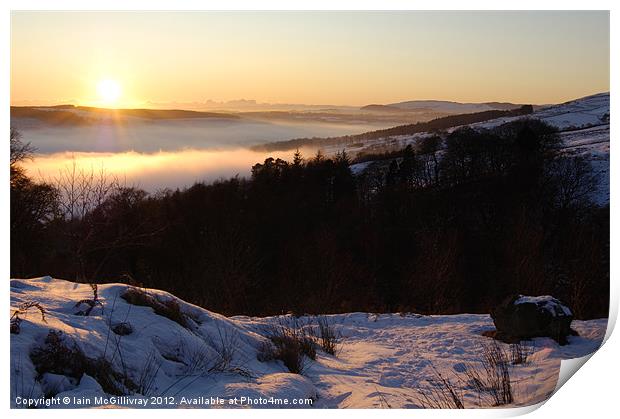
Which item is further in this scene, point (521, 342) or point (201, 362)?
point (521, 342)

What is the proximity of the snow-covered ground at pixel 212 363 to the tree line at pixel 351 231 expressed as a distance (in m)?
1.34

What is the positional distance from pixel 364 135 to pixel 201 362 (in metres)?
4.76

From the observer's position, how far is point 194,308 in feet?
24.8

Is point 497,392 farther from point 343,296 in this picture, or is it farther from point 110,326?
point 343,296

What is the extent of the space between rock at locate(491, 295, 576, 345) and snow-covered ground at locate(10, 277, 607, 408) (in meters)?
0.19

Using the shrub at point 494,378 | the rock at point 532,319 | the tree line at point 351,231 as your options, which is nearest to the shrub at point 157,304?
the tree line at point 351,231

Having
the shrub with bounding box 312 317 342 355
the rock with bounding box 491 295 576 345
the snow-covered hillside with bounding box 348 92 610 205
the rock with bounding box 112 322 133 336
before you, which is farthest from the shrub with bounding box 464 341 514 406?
the rock with bounding box 112 322 133 336

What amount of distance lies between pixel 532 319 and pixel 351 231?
17155mm

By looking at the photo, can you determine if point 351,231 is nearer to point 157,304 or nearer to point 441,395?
point 157,304

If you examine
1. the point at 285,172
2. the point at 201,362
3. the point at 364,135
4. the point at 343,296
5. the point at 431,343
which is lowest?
the point at 343,296

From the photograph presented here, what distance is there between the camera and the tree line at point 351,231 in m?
10.8

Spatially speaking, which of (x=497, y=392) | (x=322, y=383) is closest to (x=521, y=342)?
(x=497, y=392)

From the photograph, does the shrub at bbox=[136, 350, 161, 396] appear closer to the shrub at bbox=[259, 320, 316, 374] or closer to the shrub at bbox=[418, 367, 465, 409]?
the shrub at bbox=[259, 320, 316, 374]

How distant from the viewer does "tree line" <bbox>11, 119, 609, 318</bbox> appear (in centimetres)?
1084
